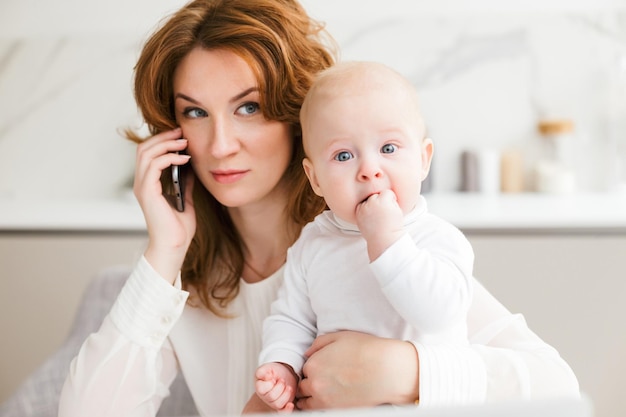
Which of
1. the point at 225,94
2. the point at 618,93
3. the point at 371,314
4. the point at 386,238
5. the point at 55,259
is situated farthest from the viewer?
the point at 618,93

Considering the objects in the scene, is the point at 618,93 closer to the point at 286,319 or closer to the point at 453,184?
the point at 453,184

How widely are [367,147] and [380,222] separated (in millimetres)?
106

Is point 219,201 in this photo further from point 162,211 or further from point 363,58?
point 363,58

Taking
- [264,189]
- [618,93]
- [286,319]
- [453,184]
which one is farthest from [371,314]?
[618,93]

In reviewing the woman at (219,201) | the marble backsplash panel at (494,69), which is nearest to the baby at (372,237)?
the woman at (219,201)

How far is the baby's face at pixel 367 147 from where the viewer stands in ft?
2.93

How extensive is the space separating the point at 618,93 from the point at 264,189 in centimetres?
225

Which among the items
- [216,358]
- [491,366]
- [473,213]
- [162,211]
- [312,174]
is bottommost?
[473,213]

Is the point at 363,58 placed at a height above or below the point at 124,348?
above

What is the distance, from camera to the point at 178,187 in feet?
4.01

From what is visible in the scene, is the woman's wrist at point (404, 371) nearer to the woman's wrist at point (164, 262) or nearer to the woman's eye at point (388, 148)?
the woman's eye at point (388, 148)

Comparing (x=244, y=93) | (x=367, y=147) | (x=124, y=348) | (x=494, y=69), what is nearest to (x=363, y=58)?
(x=494, y=69)

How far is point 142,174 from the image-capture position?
1224mm

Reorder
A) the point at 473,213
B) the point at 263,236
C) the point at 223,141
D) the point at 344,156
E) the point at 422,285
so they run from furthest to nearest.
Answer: the point at 473,213 → the point at 263,236 → the point at 223,141 → the point at 344,156 → the point at 422,285
